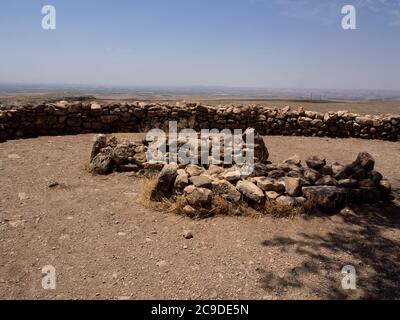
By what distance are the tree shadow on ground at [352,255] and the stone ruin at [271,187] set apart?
1.21 ft

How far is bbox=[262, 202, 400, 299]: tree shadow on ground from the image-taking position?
11.8ft

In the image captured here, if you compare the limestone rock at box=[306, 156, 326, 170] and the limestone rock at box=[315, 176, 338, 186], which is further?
the limestone rock at box=[306, 156, 326, 170]

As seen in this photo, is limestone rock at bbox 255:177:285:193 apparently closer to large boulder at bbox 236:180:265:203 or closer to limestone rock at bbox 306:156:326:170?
large boulder at bbox 236:180:265:203

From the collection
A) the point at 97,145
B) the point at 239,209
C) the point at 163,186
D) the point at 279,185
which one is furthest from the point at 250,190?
the point at 97,145

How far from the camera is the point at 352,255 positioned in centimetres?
421

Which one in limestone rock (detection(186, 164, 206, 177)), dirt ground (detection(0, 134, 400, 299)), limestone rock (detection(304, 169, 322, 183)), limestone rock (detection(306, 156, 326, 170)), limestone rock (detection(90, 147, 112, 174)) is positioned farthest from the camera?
limestone rock (detection(90, 147, 112, 174))

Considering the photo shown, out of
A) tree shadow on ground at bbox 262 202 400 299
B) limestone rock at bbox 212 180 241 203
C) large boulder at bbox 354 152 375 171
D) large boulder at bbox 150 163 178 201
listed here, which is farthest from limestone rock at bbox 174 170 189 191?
large boulder at bbox 354 152 375 171

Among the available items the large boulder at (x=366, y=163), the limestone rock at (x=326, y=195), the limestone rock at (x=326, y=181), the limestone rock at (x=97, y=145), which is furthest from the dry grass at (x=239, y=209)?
the limestone rock at (x=97, y=145)

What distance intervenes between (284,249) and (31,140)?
8.13 m

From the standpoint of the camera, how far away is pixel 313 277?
12.3ft

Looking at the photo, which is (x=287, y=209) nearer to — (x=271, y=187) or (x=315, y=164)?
(x=271, y=187)

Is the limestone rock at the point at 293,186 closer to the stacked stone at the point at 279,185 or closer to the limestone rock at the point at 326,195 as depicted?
the stacked stone at the point at 279,185

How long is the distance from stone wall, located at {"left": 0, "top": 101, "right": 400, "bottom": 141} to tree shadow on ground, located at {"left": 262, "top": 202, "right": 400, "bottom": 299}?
21.8 feet
